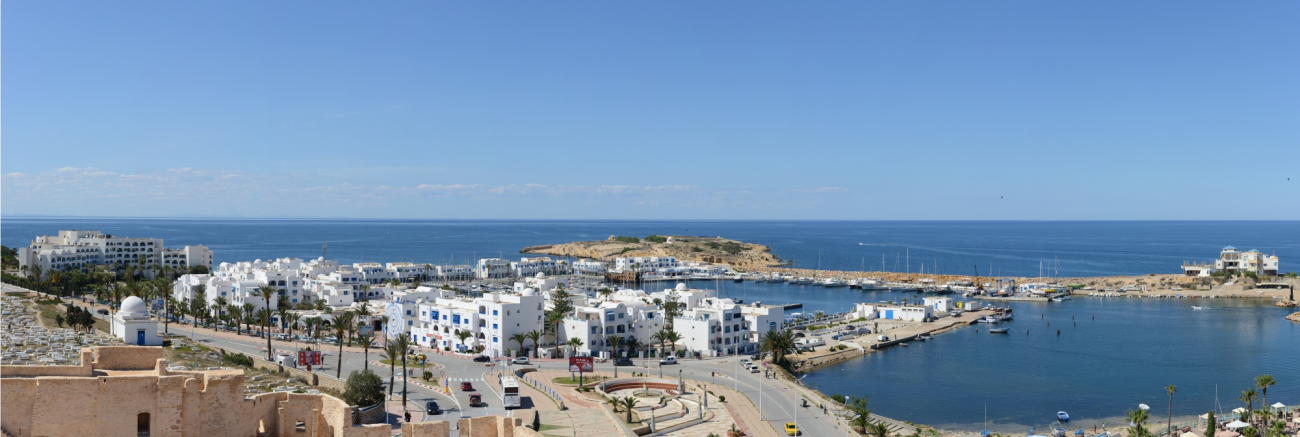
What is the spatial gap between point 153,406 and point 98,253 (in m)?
105

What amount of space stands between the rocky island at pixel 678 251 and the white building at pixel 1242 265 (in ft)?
213

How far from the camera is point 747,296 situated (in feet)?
372

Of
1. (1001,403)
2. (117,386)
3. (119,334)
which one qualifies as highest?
(117,386)

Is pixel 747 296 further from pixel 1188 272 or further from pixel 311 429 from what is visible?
pixel 311 429

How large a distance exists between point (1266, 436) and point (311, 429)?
36701 mm

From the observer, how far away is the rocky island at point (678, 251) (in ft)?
540

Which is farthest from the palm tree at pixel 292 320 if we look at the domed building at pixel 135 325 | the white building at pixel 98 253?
the white building at pixel 98 253

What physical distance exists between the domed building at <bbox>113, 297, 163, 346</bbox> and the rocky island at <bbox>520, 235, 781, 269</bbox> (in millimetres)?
115631

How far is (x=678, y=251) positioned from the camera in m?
176

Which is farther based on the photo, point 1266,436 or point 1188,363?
point 1188,363

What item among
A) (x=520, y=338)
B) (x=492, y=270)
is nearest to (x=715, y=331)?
(x=520, y=338)

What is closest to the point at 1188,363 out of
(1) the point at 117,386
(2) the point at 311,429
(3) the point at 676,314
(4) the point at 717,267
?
(3) the point at 676,314

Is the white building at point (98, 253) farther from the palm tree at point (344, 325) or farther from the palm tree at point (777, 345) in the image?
the palm tree at point (777, 345)

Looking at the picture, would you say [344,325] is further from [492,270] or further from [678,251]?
[678,251]
